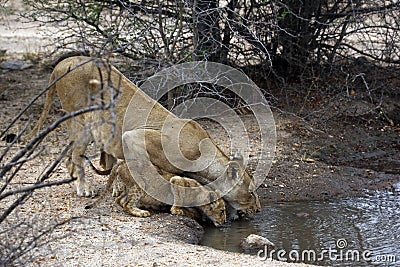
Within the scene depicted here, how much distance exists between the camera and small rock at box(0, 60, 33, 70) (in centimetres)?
1282

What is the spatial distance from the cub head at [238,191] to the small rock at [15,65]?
7411mm

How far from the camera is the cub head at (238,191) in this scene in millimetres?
6676

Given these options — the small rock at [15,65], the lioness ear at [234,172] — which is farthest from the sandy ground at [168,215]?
the lioness ear at [234,172]

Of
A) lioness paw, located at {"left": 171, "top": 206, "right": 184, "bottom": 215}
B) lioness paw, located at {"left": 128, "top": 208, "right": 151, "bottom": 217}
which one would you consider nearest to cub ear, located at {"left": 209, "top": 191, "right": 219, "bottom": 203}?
lioness paw, located at {"left": 171, "top": 206, "right": 184, "bottom": 215}

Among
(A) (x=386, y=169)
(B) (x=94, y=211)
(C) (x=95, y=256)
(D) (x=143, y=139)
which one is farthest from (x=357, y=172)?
(C) (x=95, y=256)

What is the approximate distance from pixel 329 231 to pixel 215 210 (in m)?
1.12

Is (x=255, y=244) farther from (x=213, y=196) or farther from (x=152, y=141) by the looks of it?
(x=152, y=141)

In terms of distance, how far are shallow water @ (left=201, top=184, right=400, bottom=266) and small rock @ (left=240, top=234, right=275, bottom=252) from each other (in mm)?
66

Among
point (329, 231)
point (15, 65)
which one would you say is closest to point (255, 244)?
point (329, 231)

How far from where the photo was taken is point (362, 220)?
666 cm

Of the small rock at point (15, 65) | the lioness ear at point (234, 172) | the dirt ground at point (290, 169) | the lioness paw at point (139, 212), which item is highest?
the lioness ear at point (234, 172)

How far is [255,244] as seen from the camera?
5.77m

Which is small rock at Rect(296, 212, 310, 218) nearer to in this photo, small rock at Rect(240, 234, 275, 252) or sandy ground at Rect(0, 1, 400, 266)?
sandy ground at Rect(0, 1, 400, 266)

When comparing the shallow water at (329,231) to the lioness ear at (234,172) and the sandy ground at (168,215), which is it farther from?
the lioness ear at (234,172)
